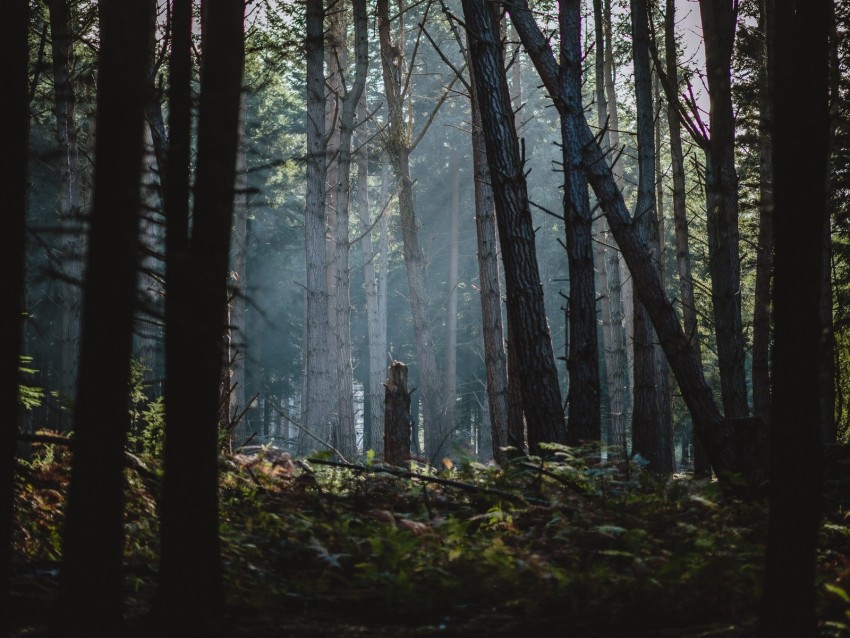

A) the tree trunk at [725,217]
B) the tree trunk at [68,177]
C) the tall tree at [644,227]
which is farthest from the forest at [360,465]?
the tree trunk at [68,177]

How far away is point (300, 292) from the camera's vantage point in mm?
45219

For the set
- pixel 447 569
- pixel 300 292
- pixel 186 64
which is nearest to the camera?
pixel 186 64

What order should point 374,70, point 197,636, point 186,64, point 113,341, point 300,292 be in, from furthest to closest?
point 300,292
point 374,70
point 186,64
point 197,636
point 113,341

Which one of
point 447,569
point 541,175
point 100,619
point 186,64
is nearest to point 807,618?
point 447,569

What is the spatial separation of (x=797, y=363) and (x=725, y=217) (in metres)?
9.62

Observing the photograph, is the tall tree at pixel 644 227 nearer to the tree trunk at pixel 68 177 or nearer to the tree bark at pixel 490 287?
the tree bark at pixel 490 287

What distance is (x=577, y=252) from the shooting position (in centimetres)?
968

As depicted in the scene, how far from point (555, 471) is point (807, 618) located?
10.5 feet

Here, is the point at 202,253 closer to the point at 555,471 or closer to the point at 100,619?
the point at 100,619

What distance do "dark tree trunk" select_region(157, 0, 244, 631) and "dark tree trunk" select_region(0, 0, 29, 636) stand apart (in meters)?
0.65

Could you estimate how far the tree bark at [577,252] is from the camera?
9.34 meters

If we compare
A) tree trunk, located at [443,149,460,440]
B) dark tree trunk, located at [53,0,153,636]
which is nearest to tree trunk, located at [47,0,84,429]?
dark tree trunk, located at [53,0,153,636]

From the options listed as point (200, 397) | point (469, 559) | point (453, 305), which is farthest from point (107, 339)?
point (453, 305)

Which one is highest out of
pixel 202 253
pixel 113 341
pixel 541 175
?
pixel 541 175
